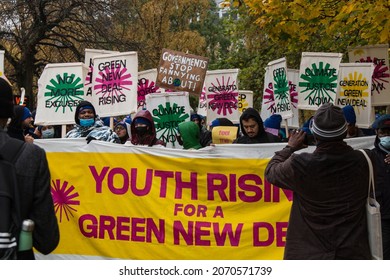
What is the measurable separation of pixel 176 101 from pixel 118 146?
9.39ft

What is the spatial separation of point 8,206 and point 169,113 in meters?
6.66

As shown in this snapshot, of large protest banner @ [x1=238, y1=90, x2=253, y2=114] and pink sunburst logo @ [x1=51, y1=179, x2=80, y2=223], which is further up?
large protest banner @ [x1=238, y1=90, x2=253, y2=114]

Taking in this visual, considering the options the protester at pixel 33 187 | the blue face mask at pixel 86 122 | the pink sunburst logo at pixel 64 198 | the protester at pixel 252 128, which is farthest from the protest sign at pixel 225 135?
the protester at pixel 33 187

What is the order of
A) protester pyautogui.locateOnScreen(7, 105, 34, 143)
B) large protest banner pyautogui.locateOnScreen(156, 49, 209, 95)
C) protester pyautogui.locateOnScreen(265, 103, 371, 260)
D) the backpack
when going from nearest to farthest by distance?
1. the backpack
2. protester pyautogui.locateOnScreen(265, 103, 371, 260)
3. protester pyautogui.locateOnScreen(7, 105, 34, 143)
4. large protest banner pyautogui.locateOnScreen(156, 49, 209, 95)

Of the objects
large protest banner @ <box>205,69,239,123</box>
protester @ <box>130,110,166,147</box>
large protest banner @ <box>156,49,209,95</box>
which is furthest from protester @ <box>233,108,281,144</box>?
large protest banner @ <box>205,69,239,123</box>

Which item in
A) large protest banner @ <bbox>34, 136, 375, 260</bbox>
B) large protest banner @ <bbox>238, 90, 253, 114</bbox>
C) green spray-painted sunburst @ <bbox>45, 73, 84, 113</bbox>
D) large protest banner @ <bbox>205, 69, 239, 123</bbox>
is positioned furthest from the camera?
large protest banner @ <bbox>238, 90, 253, 114</bbox>

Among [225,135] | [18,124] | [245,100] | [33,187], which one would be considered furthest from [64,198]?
[245,100]

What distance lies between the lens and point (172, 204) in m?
6.73

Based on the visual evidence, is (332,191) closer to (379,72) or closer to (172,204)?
(172,204)

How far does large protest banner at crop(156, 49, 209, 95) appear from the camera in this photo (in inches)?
399

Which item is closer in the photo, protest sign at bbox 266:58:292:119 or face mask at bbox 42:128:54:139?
protest sign at bbox 266:58:292:119

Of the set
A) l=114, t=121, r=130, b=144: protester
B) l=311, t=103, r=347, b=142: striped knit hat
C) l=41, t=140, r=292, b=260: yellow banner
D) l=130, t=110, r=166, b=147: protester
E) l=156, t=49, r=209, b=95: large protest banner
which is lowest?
l=41, t=140, r=292, b=260: yellow banner

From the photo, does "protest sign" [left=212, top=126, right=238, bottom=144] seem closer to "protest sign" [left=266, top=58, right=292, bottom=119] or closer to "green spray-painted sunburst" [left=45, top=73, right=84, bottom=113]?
"protest sign" [left=266, top=58, right=292, bottom=119]
